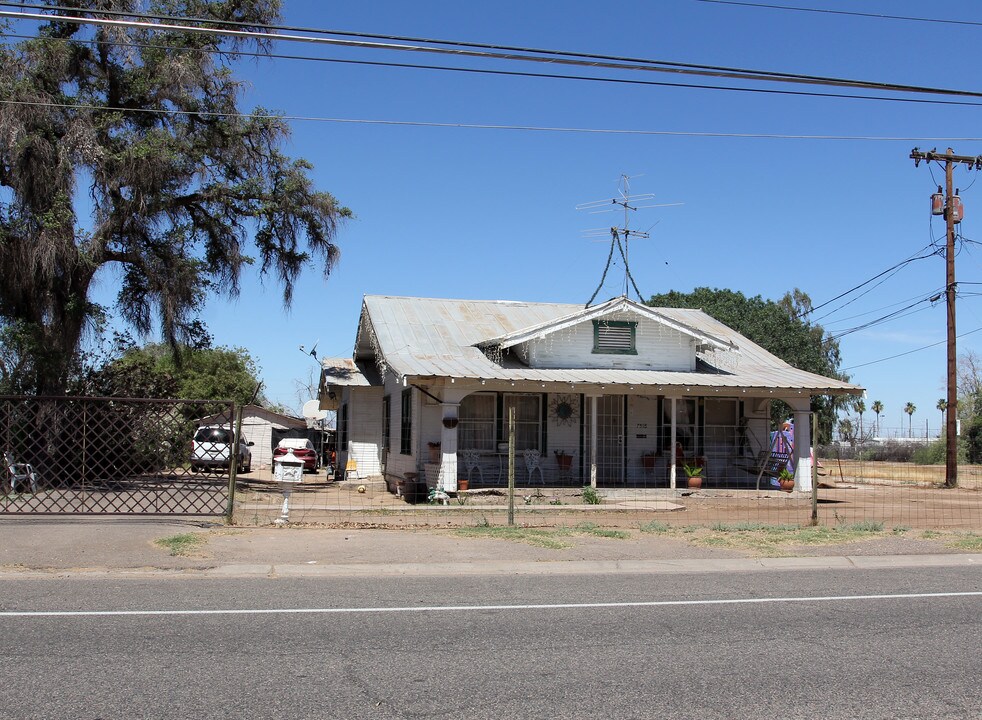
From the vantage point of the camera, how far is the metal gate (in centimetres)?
1384

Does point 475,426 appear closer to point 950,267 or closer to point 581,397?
point 581,397

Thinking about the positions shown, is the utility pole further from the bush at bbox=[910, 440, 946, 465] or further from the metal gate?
the metal gate

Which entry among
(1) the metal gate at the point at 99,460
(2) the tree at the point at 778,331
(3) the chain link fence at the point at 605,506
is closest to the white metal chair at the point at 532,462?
(3) the chain link fence at the point at 605,506

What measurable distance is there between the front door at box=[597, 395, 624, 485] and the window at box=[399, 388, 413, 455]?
15.7 feet

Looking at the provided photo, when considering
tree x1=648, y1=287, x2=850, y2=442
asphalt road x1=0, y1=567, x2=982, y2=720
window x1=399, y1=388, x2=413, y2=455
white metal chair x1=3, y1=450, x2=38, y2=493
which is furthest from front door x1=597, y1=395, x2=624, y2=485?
tree x1=648, y1=287, x2=850, y2=442

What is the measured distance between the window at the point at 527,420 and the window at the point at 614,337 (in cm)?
205

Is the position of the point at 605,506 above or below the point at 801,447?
below

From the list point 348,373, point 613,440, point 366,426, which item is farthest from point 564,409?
point 348,373

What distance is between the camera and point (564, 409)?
22.3 meters

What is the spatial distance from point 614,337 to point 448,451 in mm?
5869

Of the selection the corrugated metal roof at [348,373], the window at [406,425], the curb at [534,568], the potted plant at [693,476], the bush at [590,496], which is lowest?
the curb at [534,568]

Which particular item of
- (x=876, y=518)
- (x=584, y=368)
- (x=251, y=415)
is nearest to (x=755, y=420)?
(x=584, y=368)

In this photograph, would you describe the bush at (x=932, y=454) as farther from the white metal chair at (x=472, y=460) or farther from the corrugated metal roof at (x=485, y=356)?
the white metal chair at (x=472, y=460)

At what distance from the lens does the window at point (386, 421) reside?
964 inches
